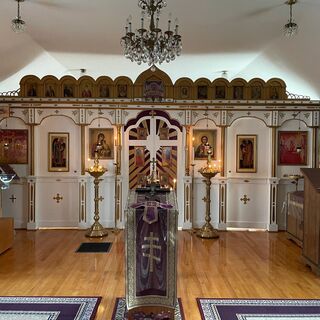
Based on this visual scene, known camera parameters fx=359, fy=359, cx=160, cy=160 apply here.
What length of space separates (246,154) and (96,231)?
Result: 3410mm

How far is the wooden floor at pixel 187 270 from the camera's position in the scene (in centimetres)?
416

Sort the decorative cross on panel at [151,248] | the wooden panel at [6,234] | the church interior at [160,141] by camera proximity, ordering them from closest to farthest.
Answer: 1. the decorative cross on panel at [151,248]
2. the wooden panel at [6,234]
3. the church interior at [160,141]

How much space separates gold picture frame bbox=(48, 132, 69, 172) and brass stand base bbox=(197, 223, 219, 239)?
3.02m

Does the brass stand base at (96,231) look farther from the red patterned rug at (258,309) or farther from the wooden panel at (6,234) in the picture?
the red patterned rug at (258,309)

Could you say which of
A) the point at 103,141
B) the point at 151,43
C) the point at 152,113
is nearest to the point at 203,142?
the point at 152,113

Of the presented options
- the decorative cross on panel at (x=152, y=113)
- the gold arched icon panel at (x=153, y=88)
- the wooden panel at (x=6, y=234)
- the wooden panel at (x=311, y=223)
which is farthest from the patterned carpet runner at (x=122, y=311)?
the gold arched icon panel at (x=153, y=88)

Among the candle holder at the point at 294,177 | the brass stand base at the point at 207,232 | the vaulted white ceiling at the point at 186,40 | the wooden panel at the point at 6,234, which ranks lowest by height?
the brass stand base at the point at 207,232

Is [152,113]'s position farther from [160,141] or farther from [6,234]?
[6,234]

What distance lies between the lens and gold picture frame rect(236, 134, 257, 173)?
24.5 ft

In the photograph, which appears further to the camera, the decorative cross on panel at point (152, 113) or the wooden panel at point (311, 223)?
the decorative cross on panel at point (152, 113)

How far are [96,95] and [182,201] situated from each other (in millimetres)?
2807

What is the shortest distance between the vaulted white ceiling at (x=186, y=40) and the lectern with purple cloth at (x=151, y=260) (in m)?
2.92

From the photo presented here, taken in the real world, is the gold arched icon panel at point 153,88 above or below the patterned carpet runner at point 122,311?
above

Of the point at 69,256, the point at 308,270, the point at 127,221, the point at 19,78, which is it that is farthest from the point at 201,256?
the point at 19,78
